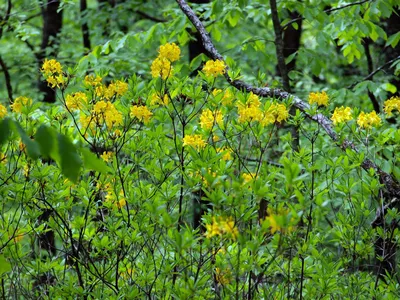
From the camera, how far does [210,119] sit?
3000 mm

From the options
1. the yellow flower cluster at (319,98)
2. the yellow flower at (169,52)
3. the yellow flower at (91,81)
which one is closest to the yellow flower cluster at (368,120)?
the yellow flower cluster at (319,98)

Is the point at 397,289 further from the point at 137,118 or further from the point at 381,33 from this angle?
the point at 381,33

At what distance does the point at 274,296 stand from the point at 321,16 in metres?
3.21

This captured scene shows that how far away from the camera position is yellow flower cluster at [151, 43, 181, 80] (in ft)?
9.93

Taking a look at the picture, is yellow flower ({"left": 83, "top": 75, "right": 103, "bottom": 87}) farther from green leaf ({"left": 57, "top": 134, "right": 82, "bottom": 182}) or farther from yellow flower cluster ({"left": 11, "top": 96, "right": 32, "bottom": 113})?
green leaf ({"left": 57, "top": 134, "right": 82, "bottom": 182})

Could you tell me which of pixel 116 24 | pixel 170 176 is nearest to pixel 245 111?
pixel 170 176

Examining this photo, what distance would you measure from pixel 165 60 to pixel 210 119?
40 cm

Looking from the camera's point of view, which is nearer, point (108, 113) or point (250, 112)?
point (250, 112)

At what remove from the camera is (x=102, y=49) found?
5.35m

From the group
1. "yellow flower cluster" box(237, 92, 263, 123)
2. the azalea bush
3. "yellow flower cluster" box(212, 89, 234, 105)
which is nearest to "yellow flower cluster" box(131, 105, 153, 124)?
the azalea bush

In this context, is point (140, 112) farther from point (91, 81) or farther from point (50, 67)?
point (50, 67)

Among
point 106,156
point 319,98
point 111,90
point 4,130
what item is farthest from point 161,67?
point 4,130

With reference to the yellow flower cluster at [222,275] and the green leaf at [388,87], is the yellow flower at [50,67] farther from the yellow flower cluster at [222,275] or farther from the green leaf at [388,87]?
the green leaf at [388,87]

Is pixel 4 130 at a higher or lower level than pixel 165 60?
higher
